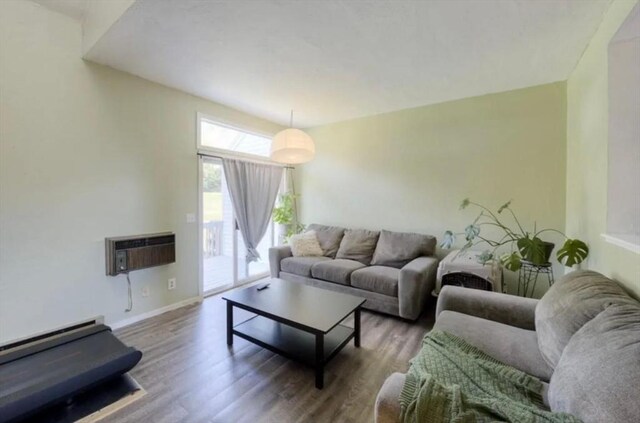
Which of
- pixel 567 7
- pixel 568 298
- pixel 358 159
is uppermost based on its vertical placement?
pixel 567 7

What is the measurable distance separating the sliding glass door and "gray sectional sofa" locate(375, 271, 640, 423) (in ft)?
9.38

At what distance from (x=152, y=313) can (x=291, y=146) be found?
7.81 ft

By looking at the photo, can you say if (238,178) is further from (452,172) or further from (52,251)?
(452,172)

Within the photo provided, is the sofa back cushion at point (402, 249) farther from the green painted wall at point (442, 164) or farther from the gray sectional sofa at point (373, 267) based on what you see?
the green painted wall at point (442, 164)

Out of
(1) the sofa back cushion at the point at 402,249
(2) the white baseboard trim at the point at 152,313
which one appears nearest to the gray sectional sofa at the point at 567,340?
(1) the sofa back cushion at the point at 402,249

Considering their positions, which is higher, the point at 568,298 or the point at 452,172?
the point at 452,172

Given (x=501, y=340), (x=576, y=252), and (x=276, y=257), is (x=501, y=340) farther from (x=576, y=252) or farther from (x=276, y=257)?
(x=276, y=257)

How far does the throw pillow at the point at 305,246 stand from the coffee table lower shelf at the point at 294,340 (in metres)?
1.44

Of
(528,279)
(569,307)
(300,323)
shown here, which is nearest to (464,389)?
(569,307)

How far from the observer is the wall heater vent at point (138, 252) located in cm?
256

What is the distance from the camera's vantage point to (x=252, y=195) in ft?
13.1

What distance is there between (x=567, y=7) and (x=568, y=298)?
73.4 inches

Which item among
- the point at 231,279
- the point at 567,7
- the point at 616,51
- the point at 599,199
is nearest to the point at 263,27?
the point at 567,7

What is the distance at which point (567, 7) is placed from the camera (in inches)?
69.1
